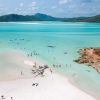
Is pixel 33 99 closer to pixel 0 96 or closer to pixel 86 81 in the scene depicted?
pixel 0 96

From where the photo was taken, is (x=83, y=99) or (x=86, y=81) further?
(x=86, y=81)

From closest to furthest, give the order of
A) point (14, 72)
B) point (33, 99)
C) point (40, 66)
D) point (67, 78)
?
point (33, 99) → point (67, 78) → point (14, 72) → point (40, 66)

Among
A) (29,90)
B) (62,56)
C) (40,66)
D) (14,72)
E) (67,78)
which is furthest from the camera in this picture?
(62,56)

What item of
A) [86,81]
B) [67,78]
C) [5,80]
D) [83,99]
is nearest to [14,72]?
[5,80]

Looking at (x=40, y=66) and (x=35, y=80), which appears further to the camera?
(x=40, y=66)

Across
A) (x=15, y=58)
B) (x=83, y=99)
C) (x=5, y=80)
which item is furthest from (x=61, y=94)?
(x=15, y=58)

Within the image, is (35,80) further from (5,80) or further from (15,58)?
(15,58)
